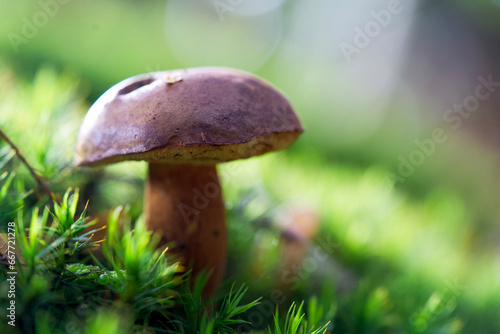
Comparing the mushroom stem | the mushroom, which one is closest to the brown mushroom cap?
the mushroom

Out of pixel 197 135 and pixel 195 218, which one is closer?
Answer: pixel 197 135

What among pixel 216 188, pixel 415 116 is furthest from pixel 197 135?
pixel 415 116

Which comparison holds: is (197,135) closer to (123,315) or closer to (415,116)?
(123,315)

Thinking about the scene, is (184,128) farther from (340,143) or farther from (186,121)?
(340,143)

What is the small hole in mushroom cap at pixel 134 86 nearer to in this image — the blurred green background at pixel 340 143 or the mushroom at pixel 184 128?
the mushroom at pixel 184 128

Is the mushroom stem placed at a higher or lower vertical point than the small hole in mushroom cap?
lower

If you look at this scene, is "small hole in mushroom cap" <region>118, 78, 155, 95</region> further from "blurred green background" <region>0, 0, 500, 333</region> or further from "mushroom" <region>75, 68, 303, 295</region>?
"blurred green background" <region>0, 0, 500, 333</region>
